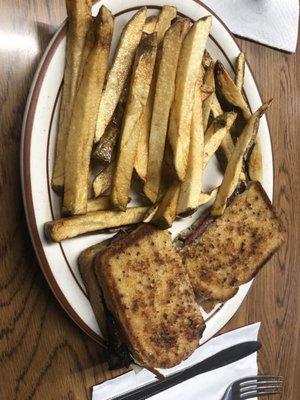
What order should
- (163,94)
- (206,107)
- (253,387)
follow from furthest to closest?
(253,387) < (206,107) < (163,94)

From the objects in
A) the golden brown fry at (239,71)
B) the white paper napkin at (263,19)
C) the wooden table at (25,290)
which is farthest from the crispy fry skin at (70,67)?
the white paper napkin at (263,19)

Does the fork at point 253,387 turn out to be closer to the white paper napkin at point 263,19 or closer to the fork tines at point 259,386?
the fork tines at point 259,386

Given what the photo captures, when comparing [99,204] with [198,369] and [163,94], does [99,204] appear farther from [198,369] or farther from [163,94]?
[198,369]

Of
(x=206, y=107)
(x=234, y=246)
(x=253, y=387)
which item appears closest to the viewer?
(x=206, y=107)

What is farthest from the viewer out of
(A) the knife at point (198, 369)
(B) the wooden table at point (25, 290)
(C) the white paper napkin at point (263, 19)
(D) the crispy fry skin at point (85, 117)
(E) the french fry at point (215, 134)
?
(C) the white paper napkin at point (263, 19)

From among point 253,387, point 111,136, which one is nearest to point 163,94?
point 111,136

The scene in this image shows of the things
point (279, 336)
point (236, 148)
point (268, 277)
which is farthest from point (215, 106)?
point (279, 336)

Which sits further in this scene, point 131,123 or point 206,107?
point 206,107
